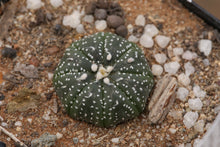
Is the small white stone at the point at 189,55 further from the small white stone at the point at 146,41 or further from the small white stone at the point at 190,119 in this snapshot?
the small white stone at the point at 190,119

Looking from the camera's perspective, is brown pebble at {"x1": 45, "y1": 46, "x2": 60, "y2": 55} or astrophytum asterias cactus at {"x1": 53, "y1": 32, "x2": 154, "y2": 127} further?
brown pebble at {"x1": 45, "y1": 46, "x2": 60, "y2": 55}

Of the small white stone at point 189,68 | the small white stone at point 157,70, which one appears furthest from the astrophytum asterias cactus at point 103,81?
the small white stone at point 189,68

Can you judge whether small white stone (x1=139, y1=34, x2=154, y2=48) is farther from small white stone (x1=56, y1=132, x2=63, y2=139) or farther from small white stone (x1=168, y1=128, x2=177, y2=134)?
small white stone (x1=56, y1=132, x2=63, y2=139)

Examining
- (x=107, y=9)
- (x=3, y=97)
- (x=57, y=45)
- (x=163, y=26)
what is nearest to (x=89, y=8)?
(x=107, y=9)

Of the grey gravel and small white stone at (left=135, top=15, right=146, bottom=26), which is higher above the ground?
small white stone at (left=135, top=15, right=146, bottom=26)

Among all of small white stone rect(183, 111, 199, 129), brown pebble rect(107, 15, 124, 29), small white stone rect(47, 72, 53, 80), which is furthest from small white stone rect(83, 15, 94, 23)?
small white stone rect(183, 111, 199, 129)

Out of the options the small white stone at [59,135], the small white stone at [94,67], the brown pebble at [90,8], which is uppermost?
the brown pebble at [90,8]

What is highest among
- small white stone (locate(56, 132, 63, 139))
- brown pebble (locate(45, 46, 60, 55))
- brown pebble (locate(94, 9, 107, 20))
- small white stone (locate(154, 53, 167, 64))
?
brown pebble (locate(94, 9, 107, 20))

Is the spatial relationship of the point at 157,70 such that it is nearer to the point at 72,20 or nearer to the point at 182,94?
the point at 182,94
